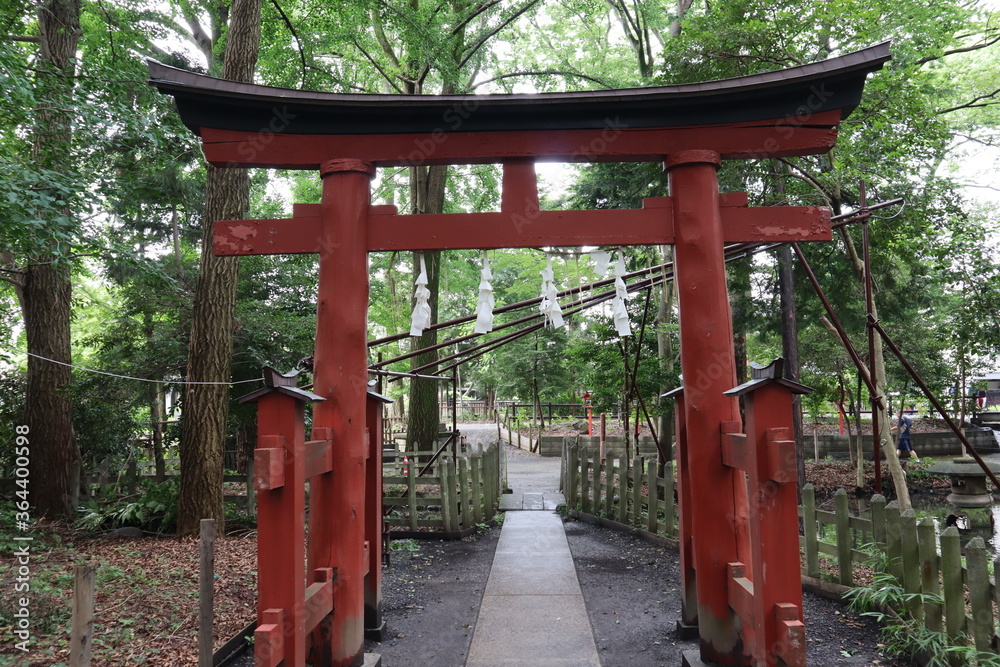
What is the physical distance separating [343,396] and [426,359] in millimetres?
10740

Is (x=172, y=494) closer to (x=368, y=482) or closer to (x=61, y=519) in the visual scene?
(x=61, y=519)

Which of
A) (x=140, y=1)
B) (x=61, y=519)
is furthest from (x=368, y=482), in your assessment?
(x=140, y=1)

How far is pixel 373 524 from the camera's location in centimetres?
515

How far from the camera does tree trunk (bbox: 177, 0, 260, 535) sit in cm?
782

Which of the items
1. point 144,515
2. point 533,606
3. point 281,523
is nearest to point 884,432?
point 533,606

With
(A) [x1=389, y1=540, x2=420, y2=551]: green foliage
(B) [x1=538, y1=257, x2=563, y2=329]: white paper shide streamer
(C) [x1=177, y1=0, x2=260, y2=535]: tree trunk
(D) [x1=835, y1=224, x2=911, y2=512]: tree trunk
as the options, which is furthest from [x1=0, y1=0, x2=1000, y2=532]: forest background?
(B) [x1=538, y1=257, x2=563, y2=329]: white paper shide streamer

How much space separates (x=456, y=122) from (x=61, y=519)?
8.87m

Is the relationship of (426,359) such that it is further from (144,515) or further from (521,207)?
(521,207)

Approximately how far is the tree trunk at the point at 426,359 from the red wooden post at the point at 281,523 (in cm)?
955

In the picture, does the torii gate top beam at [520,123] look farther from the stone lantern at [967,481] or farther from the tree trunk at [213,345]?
the stone lantern at [967,481]

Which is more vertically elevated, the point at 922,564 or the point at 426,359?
the point at 426,359

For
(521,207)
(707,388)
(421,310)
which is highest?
(521,207)

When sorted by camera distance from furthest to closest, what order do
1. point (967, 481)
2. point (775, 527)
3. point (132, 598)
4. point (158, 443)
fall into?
point (158, 443) → point (967, 481) → point (132, 598) → point (775, 527)

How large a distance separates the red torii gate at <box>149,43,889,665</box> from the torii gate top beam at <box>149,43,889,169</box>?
0.01m
